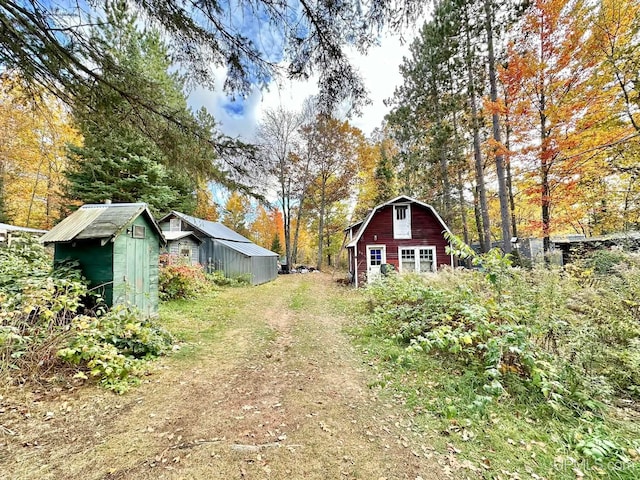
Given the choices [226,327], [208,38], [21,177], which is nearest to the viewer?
[208,38]

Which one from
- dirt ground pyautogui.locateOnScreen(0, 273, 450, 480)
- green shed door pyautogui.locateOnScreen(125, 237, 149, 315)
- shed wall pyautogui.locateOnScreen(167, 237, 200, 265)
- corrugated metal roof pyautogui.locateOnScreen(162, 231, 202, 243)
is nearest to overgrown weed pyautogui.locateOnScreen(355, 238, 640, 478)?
dirt ground pyautogui.locateOnScreen(0, 273, 450, 480)

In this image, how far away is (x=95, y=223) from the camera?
4.94 meters

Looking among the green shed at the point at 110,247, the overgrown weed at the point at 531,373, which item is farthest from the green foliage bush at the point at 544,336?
the green shed at the point at 110,247

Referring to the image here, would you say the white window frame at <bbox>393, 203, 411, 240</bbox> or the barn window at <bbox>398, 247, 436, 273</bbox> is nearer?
the barn window at <bbox>398, 247, 436, 273</bbox>

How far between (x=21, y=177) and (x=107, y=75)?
18.7 metres

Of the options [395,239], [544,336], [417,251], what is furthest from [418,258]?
[544,336]

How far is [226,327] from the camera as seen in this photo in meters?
6.23

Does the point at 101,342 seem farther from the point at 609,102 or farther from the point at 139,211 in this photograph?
the point at 609,102

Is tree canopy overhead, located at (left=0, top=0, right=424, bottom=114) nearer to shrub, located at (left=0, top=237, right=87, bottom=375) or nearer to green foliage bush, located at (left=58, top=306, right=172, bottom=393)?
shrub, located at (left=0, top=237, right=87, bottom=375)

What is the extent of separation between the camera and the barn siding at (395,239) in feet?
43.8

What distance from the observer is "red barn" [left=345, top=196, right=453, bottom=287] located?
43.8 feet

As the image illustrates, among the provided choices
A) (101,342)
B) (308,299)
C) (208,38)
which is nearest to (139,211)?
(101,342)

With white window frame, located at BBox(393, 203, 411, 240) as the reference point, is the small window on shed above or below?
below

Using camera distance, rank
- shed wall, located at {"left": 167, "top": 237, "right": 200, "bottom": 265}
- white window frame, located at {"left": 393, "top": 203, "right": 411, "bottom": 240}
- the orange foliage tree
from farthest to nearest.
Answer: shed wall, located at {"left": 167, "top": 237, "right": 200, "bottom": 265}
white window frame, located at {"left": 393, "top": 203, "right": 411, "bottom": 240}
the orange foliage tree
